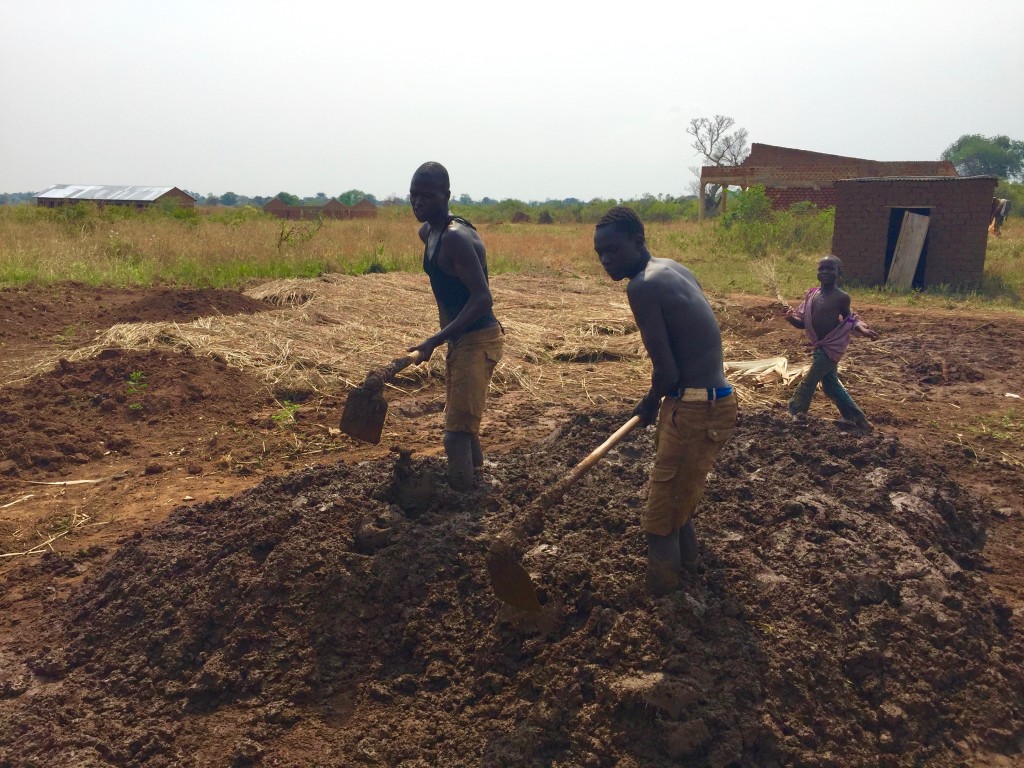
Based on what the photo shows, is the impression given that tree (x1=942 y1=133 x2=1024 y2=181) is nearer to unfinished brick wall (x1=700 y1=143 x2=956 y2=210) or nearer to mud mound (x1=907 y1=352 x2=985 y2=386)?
unfinished brick wall (x1=700 y1=143 x2=956 y2=210)

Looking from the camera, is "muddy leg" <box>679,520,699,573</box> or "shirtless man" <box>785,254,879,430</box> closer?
"muddy leg" <box>679,520,699,573</box>

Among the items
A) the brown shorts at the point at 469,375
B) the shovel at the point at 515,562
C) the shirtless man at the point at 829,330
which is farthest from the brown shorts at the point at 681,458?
the shirtless man at the point at 829,330

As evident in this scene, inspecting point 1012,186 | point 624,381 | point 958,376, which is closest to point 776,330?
point 958,376

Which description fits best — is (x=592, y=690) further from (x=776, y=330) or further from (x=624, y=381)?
(x=776, y=330)

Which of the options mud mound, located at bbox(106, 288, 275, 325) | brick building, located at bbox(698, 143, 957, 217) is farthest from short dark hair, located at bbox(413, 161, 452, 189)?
brick building, located at bbox(698, 143, 957, 217)

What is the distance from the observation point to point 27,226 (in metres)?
17.5

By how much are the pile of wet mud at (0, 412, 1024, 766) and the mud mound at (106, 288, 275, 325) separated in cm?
612

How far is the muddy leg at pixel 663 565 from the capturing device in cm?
294

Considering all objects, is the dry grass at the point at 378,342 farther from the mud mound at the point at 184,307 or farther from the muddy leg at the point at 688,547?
the muddy leg at the point at 688,547

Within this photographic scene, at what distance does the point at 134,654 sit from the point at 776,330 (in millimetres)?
8915

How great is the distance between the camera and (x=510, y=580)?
2748 millimetres

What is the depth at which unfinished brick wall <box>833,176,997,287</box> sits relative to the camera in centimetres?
1245

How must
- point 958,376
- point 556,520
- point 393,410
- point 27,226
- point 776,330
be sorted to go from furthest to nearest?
1. point 27,226
2. point 776,330
3. point 958,376
4. point 393,410
5. point 556,520

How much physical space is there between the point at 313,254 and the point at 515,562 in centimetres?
1374
